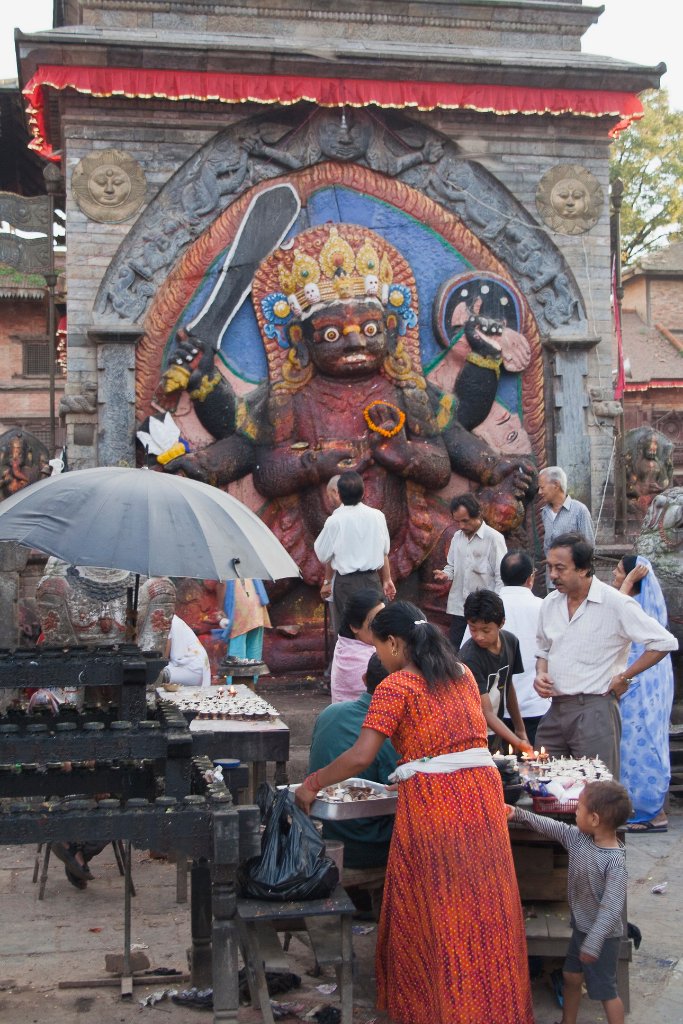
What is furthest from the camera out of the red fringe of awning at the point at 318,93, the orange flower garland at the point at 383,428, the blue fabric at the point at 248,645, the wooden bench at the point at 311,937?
the orange flower garland at the point at 383,428

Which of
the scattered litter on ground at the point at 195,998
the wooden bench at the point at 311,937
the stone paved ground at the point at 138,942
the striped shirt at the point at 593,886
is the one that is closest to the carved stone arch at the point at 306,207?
the stone paved ground at the point at 138,942

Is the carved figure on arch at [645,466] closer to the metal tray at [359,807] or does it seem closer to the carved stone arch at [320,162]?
the carved stone arch at [320,162]

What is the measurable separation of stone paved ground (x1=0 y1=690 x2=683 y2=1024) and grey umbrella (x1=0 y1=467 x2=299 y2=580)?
5.89 feet

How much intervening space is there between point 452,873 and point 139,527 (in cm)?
201

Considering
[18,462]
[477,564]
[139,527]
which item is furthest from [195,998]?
[18,462]

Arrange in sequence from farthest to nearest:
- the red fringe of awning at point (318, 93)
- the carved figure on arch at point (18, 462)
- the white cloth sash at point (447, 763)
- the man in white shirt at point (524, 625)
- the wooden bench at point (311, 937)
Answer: the carved figure on arch at point (18, 462)
the red fringe of awning at point (318, 93)
the man in white shirt at point (524, 625)
the white cloth sash at point (447, 763)
the wooden bench at point (311, 937)

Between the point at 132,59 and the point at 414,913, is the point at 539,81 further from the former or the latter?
the point at 414,913

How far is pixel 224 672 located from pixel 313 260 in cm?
442

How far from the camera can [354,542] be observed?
8492mm

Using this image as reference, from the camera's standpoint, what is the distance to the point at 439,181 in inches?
451

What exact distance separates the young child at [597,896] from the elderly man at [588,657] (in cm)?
120

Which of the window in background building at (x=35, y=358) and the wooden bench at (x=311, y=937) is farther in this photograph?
→ the window in background building at (x=35, y=358)

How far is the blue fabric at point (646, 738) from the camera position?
773 centimetres

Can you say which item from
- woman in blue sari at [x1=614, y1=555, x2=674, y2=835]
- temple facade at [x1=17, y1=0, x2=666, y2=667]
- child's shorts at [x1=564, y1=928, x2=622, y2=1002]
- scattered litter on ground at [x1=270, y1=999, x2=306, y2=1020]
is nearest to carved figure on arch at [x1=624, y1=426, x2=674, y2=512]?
temple facade at [x1=17, y1=0, x2=666, y2=667]
